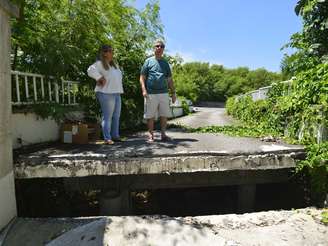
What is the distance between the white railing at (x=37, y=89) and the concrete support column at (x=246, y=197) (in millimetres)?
3630

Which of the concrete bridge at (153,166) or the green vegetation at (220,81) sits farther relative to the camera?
the green vegetation at (220,81)

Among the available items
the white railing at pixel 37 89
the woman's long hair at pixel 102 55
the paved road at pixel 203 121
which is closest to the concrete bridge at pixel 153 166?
the white railing at pixel 37 89

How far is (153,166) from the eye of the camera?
4039 millimetres

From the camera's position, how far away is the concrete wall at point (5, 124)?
325cm

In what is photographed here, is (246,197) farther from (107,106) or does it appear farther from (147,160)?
(107,106)

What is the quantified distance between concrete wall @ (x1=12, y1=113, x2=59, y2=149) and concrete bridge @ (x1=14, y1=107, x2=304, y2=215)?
238 mm

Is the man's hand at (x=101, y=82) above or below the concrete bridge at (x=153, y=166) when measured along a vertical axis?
above

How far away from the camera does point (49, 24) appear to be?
565cm

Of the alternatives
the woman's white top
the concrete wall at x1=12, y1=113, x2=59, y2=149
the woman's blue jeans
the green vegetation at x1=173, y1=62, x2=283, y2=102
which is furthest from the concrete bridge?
the green vegetation at x1=173, y1=62, x2=283, y2=102

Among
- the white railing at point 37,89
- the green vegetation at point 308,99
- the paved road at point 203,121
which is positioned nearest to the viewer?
the green vegetation at point 308,99

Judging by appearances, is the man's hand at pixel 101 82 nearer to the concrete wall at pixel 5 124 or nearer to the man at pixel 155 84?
the man at pixel 155 84

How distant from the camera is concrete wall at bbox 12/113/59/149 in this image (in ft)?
14.2

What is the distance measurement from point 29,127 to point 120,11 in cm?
405

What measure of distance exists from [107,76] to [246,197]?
302cm
